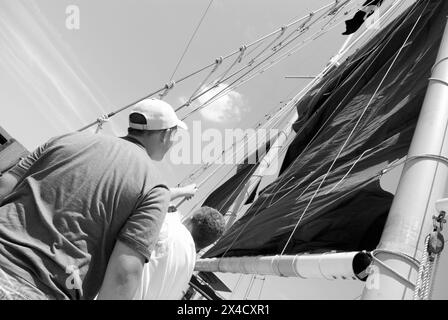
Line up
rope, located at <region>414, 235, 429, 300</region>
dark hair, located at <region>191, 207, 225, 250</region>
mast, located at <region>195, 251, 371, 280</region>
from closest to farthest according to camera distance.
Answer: rope, located at <region>414, 235, 429, 300</region>, dark hair, located at <region>191, 207, 225, 250</region>, mast, located at <region>195, 251, 371, 280</region>

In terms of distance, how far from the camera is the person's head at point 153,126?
5.90ft

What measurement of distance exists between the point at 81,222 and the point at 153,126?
0.52 metres

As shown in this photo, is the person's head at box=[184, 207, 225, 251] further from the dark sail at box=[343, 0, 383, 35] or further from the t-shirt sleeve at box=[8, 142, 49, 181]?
the dark sail at box=[343, 0, 383, 35]

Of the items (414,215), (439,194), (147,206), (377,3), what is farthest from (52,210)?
(377,3)

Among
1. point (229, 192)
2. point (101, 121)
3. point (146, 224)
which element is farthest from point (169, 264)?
point (229, 192)

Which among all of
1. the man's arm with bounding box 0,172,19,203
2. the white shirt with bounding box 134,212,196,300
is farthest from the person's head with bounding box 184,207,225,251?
the man's arm with bounding box 0,172,19,203

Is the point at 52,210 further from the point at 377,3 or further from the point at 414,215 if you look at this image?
the point at 377,3

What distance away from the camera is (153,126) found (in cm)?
180

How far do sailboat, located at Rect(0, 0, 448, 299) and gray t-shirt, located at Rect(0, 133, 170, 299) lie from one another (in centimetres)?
103

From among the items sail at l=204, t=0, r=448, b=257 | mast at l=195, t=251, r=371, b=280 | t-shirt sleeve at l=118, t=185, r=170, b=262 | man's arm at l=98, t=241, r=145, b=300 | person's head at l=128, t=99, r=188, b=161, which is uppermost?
sail at l=204, t=0, r=448, b=257

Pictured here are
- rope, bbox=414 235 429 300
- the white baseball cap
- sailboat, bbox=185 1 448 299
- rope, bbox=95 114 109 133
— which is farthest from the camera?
rope, bbox=95 114 109 133

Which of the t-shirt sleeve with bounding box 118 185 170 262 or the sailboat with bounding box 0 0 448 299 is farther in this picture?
the sailboat with bounding box 0 0 448 299

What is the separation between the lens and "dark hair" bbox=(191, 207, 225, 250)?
6.96 ft

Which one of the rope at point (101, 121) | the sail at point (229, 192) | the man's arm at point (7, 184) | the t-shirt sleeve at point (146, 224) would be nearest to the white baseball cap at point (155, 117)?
the t-shirt sleeve at point (146, 224)
